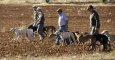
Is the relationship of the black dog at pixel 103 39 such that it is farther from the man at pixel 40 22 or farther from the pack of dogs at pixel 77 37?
the man at pixel 40 22

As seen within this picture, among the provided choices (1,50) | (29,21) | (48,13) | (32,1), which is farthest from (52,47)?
(32,1)

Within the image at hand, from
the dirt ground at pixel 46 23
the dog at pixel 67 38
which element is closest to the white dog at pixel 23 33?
the dirt ground at pixel 46 23

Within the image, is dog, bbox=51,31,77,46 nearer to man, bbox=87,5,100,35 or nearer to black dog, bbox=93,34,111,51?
man, bbox=87,5,100,35

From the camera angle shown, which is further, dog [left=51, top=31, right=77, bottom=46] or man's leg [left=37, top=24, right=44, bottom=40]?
man's leg [left=37, top=24, right=44, bottom=40]

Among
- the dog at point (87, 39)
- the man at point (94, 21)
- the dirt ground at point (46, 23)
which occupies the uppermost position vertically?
the man at point (94, 21)

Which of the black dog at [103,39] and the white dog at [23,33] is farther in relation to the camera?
the white dog at [23,33]

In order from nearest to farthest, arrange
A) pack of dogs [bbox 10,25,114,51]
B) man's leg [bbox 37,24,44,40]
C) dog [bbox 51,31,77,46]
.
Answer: pack of dogs [bbox 10,25,114,51] < dog [bbox 51,31,77,46] < man's leg [bbox 37,24,44,40]

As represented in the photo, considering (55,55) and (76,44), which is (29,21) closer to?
(76,44)

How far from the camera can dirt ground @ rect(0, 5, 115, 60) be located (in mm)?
20953

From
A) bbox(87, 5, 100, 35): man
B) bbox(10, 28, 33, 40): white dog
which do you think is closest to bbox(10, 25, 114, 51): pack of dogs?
bbox(10, 28, 33, 40): white dog

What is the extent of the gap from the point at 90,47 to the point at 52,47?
1839mm

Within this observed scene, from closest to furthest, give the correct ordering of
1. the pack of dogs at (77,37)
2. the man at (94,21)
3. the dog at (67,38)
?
the pack of dogs at (77,37), the man at (94,21), the dog at (67,38)

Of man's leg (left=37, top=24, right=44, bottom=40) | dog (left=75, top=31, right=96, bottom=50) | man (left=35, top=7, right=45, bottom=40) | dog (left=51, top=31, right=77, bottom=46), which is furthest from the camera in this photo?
man's leg (left=37, top=24, right=44, bottom=40)

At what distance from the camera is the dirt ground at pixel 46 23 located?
20953mm
